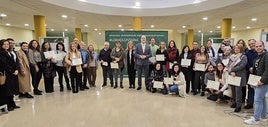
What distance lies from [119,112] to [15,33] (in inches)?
579

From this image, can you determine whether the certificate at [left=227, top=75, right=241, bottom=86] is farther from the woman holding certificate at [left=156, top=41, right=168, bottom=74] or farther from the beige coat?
the beige coat

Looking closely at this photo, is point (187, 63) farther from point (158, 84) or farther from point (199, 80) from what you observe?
point (158, 84)

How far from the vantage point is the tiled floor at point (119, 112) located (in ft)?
10.8

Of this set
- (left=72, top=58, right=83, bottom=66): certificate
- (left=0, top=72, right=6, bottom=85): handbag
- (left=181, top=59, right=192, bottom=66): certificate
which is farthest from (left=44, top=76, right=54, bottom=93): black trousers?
(left=181, top=59, right=192, bottom=66): certificate

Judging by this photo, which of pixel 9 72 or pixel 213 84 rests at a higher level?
pixel 9 72

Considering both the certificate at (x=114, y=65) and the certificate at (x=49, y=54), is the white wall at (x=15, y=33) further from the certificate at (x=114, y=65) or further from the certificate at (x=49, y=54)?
the certificate at (x=114, y=65)

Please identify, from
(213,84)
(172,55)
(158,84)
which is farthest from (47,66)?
(213,84)

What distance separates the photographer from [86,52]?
563 cm

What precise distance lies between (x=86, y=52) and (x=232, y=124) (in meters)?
4.10

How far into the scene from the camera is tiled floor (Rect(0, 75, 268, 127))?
10.8 ft

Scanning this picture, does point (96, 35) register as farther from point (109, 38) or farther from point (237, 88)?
point (237, 88)

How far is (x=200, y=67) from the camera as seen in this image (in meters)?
4.88

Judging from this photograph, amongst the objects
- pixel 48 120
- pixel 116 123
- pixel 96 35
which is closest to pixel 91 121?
pixel 116 123

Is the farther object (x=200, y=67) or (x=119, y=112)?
(x=200, y=67)
